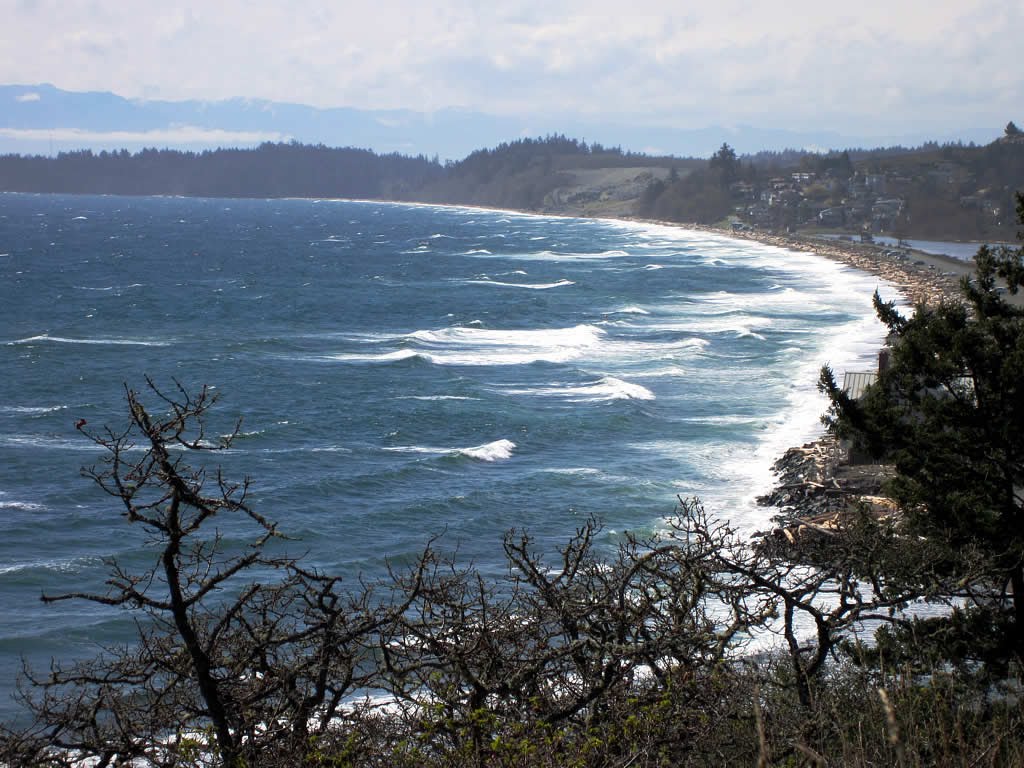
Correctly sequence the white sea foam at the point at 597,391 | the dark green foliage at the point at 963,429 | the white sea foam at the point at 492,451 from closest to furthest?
the dark green foliage at the point at 963,429
the white sea foam at the point at 492,451
the white sea foam at the point at 597,391

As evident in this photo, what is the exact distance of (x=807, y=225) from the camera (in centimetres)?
15850

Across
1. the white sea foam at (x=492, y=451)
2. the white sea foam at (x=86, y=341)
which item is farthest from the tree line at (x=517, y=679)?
the white sea foam at (x=86, y=341)

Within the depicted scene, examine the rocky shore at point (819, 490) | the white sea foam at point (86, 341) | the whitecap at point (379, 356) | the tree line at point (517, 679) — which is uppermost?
the tree line at point (517, 679)

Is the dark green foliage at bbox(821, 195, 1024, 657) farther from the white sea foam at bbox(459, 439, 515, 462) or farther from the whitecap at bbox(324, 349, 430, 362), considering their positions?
the whitecap at bbox(324, 349, 430, 362)

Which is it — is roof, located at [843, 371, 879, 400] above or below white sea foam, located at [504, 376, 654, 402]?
above

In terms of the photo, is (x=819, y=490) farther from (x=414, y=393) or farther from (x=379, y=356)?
(x=379, y=356)

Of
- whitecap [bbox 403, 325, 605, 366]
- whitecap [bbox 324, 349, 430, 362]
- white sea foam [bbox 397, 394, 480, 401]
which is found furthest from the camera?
whitecap [bbox 403, 325, 605, 366]

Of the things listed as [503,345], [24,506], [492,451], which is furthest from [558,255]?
[24,506]

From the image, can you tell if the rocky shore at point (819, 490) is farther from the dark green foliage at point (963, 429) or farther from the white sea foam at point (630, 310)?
the white sea foam at point (630, 310)

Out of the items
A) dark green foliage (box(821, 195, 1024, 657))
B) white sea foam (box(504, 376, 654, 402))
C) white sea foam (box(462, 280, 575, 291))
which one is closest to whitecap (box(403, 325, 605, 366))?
white sea foam (box(504, 376, 654, 402))

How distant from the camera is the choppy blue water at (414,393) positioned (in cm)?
2570

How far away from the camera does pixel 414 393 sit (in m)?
41.7

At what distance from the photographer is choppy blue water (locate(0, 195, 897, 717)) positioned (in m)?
25.7

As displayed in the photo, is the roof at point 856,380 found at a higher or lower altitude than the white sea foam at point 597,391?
higher
